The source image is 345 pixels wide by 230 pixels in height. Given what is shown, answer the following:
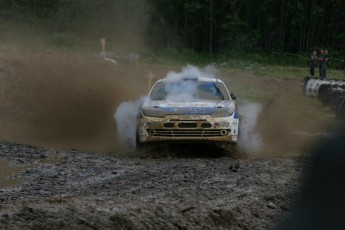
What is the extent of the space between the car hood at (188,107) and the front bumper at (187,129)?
4.2 inches

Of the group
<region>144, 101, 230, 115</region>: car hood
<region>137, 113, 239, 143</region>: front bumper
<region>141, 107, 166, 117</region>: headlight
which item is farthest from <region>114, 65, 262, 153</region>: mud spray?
<region>137, 113, 239, 143</region>: front bumper

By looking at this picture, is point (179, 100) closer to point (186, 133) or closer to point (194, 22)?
point (186, 133)

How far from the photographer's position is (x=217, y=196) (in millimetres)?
8289

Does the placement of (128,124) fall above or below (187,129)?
below

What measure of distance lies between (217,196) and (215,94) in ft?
19.0

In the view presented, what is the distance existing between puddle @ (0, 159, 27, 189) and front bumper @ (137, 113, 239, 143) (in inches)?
98.1

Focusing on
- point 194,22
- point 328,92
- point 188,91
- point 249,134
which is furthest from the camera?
point 194,22

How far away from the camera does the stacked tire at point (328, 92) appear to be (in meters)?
21.0

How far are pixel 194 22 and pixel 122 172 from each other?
66.5 metres

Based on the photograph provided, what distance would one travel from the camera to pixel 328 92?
24125 mm

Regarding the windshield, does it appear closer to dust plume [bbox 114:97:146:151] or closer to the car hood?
the car hood

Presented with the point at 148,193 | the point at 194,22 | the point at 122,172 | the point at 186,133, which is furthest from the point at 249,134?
the point at 194,22

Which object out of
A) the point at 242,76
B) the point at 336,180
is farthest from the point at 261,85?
the point at 336,180

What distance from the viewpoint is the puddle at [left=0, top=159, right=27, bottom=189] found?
9.60 metres
